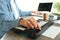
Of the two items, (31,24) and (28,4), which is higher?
(28,4)

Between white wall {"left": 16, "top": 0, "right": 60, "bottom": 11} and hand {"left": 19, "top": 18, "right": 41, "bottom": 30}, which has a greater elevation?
white wall {"left": 16, "top": 0, "right": 60, "bottom": 11}

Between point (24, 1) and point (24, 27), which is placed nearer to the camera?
point (24, 27)

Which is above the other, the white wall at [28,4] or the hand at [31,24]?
the white wall at [28,4]

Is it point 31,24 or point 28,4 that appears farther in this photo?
point 28,4

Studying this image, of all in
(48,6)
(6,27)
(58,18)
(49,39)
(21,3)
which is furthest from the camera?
(21,3)

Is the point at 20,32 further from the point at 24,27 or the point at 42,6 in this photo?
the point at 42,6

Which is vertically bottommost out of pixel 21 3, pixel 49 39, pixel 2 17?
pixel 49 39

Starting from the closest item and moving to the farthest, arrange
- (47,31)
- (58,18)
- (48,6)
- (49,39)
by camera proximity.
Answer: (49,39)
(47,31)
(58,18)
(48,6)

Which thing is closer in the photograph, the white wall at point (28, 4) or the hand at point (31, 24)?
the hand at point (31, 24)

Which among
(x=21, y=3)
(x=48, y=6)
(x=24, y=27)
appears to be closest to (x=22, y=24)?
(x=24, y=27)

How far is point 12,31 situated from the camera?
87 centimetres

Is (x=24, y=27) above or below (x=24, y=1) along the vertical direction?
below

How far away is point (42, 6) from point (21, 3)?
2.03 feet

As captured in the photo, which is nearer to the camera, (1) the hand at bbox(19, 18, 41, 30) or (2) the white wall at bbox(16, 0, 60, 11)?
(1) the hand at bbox(19, 18, 41, 30)
